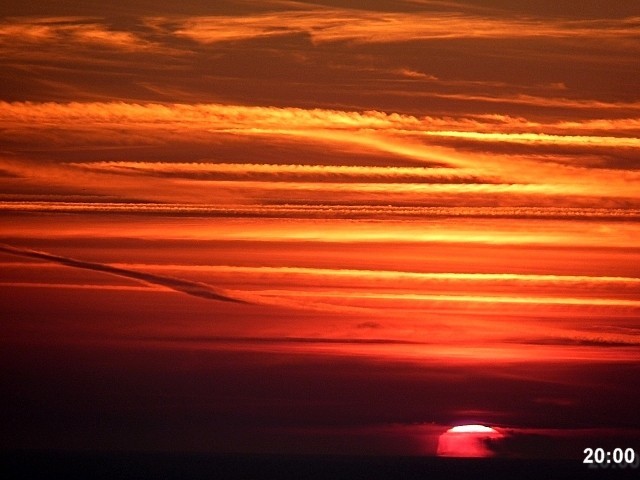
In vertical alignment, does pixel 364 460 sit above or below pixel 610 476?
above

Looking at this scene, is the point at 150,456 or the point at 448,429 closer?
the point at 448,429

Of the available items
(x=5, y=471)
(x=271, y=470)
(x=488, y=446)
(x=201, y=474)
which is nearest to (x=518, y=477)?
(x=488, y=446)

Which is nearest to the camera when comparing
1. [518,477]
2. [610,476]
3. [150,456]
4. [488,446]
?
[610,476]

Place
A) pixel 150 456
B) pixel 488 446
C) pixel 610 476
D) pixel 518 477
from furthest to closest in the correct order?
1. pixel 150 456
2. pixel 518 477
3. pixel 488 446
4. pixel 610 476

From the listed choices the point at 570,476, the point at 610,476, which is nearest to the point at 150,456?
the point at 570,476

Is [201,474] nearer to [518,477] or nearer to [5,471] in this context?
[5,471]

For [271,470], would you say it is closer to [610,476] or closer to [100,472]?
[100,472]
